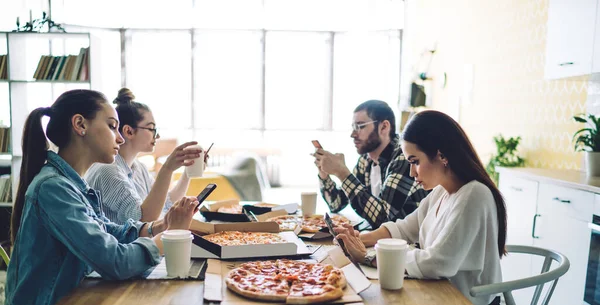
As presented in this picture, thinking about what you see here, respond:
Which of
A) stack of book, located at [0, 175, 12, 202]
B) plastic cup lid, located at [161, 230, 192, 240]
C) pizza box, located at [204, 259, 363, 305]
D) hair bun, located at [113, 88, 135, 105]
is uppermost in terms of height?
hair bun, located at [113, 88, 135, 105]

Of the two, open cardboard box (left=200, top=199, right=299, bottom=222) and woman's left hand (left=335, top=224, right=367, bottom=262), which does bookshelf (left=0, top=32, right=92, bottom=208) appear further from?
woman's left hand (left=335, top=224, right=367, bottom=262)

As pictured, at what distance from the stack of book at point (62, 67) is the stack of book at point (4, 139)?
55 cm

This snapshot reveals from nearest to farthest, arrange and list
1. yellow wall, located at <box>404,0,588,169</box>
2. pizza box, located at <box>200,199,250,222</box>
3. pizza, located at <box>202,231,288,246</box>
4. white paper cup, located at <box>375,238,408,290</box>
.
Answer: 1. white paper cup, located at <box>375,238,408,290</box>
2. pizza, located at <box>202,231,288,246</box>
3. pizza box, located at <box>200,199,250,222</box>
4. yellow wall, located at <box>404,0,588,169</box>

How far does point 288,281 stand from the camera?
1.21 metres

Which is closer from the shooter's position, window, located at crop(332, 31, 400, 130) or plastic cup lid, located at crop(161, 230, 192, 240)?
plastic cup lid, located at crop(161, 230, 192, 240)

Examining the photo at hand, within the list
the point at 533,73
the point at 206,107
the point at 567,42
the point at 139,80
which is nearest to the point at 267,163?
the point at 206,107

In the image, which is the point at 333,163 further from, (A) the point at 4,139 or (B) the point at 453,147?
(A) the point at 4,139

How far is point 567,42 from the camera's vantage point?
2764mm

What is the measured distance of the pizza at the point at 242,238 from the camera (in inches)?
58.9

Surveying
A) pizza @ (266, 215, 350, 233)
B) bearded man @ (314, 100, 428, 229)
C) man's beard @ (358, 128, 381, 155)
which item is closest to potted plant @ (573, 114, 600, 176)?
bearded man @ (314, 100, 428, 229)

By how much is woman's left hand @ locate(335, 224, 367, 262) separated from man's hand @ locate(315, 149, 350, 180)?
75 cm

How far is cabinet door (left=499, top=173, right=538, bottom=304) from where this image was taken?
Answer: 2709mm

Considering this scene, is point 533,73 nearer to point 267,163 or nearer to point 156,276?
point 156,276

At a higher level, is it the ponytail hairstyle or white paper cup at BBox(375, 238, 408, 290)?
the ponytail hairstyle
